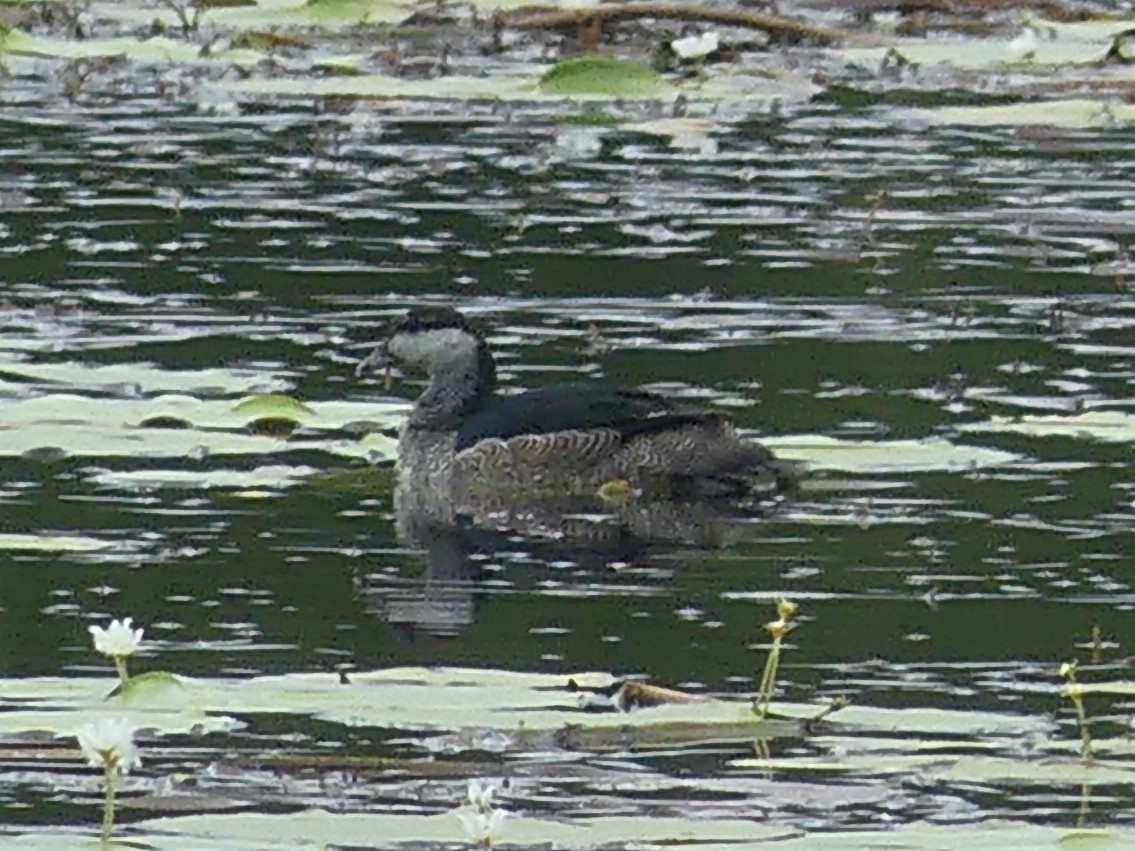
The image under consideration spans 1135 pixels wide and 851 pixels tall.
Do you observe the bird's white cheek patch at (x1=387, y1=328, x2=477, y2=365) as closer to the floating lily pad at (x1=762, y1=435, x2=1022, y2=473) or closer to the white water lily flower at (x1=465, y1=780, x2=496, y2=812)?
the floating lily pad at (x1=762, y1=435, x2=1022, y2=473)

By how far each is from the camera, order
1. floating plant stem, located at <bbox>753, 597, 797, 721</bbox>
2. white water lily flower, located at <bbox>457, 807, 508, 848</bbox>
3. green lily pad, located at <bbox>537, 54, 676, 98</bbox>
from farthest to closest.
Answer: green lily pad, located at <bbox>537, 54, 676, 98</bbox> → floating plant stem, located at <bbox>753, 597, 797, 721</bbox> → white water lily flower, located at <bbox>457, 807, 508, 848</bbox>

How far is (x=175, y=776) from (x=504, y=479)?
183 inches

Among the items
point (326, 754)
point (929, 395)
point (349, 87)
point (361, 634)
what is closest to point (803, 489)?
point (929, 395)

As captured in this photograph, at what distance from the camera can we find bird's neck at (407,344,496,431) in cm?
1313

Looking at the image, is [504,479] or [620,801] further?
[504,479]

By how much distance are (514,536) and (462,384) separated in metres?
1.46

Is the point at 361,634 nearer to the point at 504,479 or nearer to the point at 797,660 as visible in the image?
the point at 797,660

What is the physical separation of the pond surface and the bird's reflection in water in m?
0.03

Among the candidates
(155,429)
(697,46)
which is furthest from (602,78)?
(155,429)

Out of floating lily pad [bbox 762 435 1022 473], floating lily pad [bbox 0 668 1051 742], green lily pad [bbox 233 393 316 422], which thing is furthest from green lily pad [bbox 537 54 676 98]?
floating lily pad [bbox 0 668 1051 742]

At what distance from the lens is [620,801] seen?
8.02m

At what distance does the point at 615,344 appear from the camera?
49.3ft

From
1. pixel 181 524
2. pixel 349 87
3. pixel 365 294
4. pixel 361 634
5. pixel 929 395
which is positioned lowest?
pixel 361 634

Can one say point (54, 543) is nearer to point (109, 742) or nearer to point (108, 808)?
point (108, 808)
